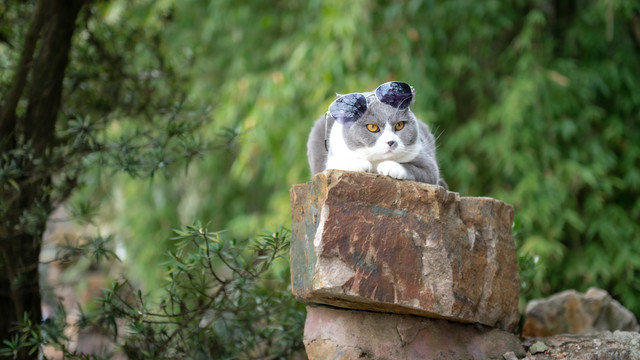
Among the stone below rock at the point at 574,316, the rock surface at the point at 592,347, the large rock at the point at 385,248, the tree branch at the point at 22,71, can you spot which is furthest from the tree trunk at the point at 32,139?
the stone below rock at the point at 574,316

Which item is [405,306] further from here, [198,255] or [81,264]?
[81,264]

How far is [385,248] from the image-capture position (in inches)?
92.7

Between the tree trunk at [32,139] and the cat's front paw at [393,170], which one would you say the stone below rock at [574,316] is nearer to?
the cat's front paw at [393,170]

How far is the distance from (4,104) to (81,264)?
4215mm

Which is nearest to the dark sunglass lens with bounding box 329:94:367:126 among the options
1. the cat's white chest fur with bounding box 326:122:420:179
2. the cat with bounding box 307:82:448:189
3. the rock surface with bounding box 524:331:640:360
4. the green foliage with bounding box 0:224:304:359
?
the cat with bounding box 307:82:448:189

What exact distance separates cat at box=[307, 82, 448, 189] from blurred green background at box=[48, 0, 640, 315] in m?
1.95

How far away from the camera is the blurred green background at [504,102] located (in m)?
4.80

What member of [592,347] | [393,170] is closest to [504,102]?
[592,347]

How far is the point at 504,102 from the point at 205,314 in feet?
10.2

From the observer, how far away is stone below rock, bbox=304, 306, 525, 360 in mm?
2441

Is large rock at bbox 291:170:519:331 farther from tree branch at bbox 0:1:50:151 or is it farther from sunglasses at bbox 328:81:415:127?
tree branch at bbox 0:1:50:151

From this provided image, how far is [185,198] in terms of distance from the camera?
6.70 m

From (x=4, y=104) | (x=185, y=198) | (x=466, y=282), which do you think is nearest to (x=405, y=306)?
(x=466, y=282)

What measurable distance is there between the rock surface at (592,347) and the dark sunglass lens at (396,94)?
3.82ft
